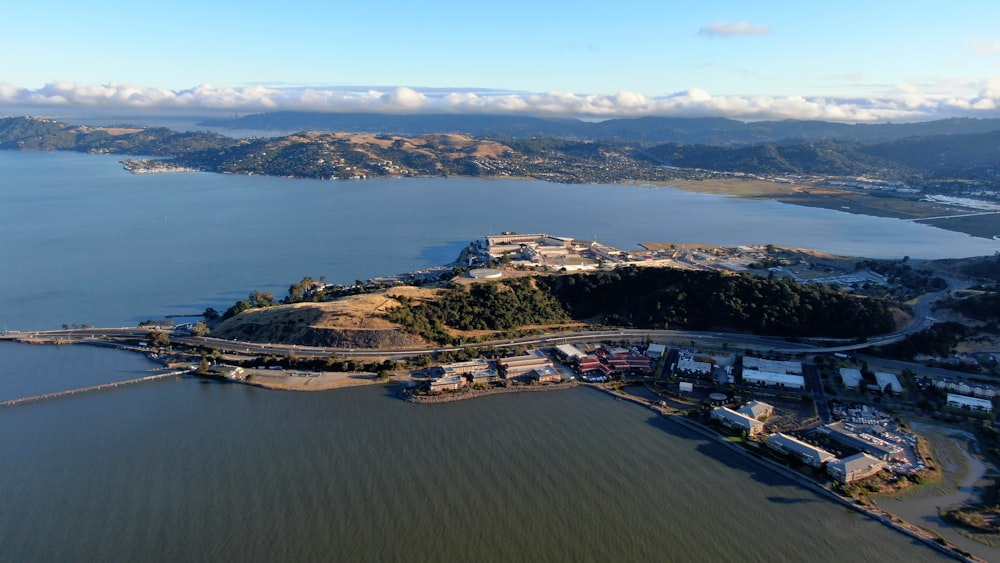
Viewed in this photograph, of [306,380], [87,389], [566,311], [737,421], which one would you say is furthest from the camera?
[566,311]

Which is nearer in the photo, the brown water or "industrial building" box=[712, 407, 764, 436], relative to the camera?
the brown water

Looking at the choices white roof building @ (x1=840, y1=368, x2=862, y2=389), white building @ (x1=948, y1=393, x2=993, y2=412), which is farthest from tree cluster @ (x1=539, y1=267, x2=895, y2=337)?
white building @ (x1=948, y1=393, x2=993, y2=412)

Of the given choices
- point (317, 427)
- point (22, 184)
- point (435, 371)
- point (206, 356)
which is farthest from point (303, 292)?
point (22, 184)

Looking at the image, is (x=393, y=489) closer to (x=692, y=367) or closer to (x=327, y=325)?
(x=327, y=325)

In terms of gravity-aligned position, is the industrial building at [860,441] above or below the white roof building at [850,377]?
below

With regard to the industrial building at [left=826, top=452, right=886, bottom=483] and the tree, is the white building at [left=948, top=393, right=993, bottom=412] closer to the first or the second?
the industrial building at [left=826, top=452, right=886, bottom=483]

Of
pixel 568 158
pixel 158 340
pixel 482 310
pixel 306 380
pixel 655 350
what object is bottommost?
pixel 306 380

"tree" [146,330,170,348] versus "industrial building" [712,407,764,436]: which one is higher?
"industrial building" [712,407,764,436]

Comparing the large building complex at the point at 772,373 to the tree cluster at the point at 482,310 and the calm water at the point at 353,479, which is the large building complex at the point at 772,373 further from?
the tree cluster at the point at 482,310

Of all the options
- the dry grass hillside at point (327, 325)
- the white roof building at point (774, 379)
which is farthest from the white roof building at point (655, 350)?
the dry grass hillside at point (327, 325)

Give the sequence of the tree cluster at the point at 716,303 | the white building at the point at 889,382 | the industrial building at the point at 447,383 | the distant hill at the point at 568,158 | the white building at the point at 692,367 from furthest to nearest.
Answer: the distant hill at the point at 568,158
the tree cluster at the point at 716,303
the white building at the point at 692,367
the industrial building at the point at 447,383
the white building at the point at 889,382

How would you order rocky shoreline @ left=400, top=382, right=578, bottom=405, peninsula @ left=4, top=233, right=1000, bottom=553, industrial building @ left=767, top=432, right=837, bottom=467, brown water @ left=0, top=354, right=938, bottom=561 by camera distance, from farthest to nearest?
rocky shoreline @ left=400, top=382, right=578, bottom=405, peninsula @ left=4, top=233, right=1000, bottom=553, industrial building @ left=767, top=432, right=837, bottom=467, brown water @ left=0, top=354, right=938, bottom=561

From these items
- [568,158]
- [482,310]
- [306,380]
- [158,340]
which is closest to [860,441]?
[482,310]
